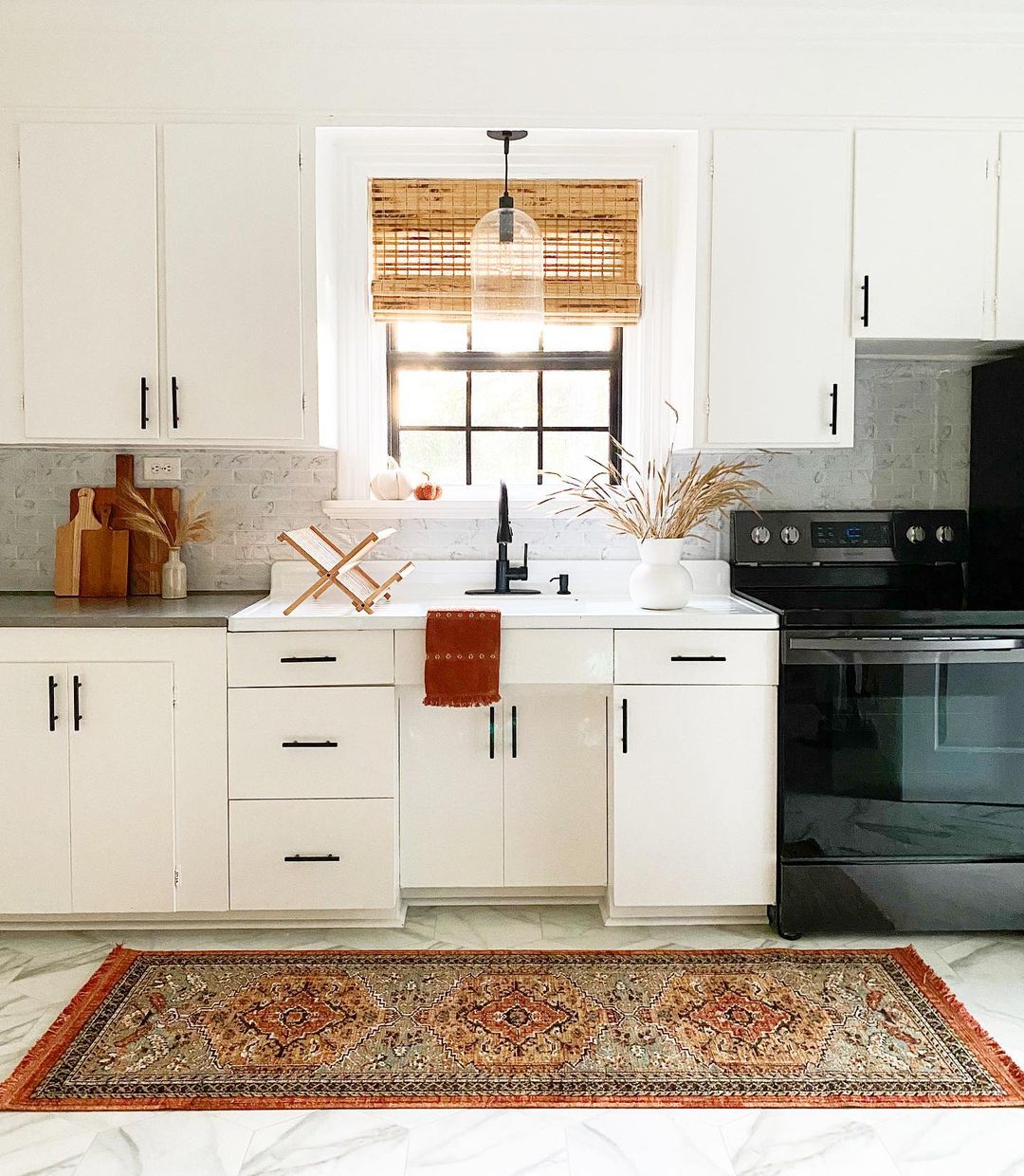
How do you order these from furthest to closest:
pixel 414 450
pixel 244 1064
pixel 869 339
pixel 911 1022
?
pixel 414 450 < pixel 869 339 < pixel 911 1022 < pixel 244 1064

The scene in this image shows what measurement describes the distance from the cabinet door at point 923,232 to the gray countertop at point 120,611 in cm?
207

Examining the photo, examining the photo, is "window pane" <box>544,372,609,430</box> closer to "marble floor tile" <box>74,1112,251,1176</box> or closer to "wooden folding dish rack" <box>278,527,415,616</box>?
"wooden folding dish rack" <box>278,527,415,616</box>

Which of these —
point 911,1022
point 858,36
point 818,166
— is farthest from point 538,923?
point 858,36

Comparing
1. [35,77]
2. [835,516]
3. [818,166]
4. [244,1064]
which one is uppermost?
[35,77]

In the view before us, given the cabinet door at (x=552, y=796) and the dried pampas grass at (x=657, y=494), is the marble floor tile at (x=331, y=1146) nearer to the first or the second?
the cabinet door at (x=552, y=796)

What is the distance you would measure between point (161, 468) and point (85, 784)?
1.10 m

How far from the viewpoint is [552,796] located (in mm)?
2846

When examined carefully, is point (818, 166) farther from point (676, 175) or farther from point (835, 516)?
point (835, 516)

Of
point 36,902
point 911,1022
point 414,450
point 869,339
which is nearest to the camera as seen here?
point 911,1022

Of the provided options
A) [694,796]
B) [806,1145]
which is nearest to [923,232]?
[694,796]

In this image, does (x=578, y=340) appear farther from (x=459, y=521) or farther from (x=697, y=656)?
(x=697, y=656)

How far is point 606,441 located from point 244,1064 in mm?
2226

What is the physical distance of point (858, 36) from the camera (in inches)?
109

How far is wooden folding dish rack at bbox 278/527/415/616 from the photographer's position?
8.87ft
